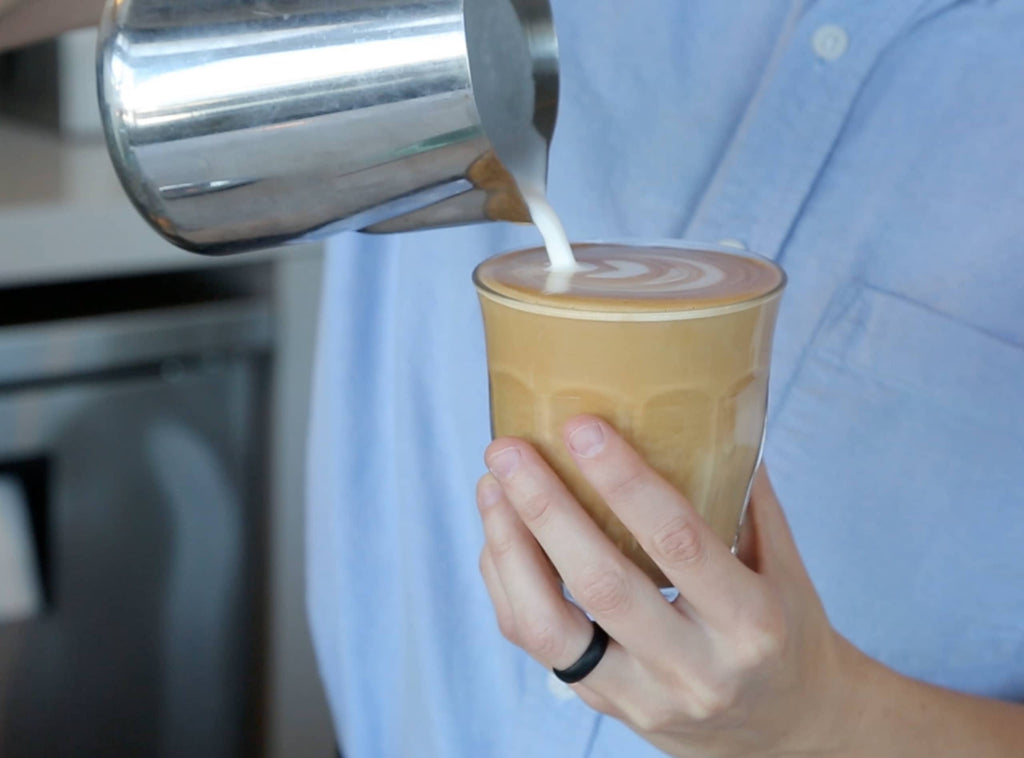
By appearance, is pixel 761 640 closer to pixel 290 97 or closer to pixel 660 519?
pixel 660 519

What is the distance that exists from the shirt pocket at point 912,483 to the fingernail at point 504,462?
23cm

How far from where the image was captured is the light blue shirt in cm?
58

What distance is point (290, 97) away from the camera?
454mm

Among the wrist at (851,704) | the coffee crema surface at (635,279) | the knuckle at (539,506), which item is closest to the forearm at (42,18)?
the coffee crema surface at (635,279)

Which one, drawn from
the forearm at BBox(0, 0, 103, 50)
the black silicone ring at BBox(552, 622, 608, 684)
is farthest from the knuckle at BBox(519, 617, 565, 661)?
the forearm at BBox(0, 0, 103, 50)

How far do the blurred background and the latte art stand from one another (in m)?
0.57

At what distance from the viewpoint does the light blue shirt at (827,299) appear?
0.58 metres

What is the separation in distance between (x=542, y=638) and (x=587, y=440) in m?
0.10

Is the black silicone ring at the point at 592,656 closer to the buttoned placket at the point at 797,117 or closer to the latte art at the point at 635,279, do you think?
the latte art at the point at 635,279

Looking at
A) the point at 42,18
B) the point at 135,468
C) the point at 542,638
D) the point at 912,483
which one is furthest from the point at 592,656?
the point at 135,468

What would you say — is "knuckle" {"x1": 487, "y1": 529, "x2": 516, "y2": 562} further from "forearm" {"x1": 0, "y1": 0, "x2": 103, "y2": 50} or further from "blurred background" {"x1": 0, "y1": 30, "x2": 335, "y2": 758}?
"blurred background" {"x1": 0, "y1": 30, "x2": 335, "y2": 758}

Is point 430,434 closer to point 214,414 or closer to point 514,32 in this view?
point 514,32

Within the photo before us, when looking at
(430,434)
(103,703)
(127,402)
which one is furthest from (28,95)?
(430,434)

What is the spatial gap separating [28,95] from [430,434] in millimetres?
794
